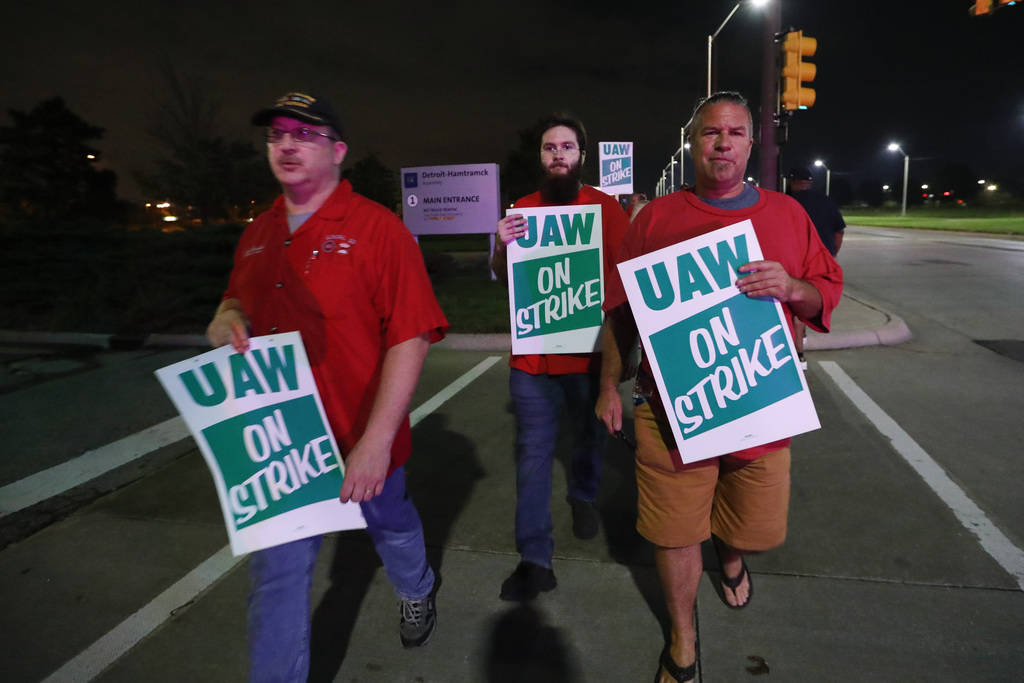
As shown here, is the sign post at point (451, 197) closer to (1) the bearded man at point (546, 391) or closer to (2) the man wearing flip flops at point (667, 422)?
(1) the bearded man at point (546, 391)

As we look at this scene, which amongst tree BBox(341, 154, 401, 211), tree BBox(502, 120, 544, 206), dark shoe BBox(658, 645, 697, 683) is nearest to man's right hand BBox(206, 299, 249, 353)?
dark shoe BBox(658, 645, 697, 683)

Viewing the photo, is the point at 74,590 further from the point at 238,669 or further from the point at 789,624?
the point at 789,624

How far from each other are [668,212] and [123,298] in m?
11.8

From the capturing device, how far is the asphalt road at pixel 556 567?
2598 mm

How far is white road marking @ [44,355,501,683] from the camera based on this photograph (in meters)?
2.62

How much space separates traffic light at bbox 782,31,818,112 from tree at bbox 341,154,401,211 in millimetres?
58020

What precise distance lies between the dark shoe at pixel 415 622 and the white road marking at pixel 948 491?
2.63 metres

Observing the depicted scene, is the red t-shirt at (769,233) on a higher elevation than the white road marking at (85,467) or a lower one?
higher

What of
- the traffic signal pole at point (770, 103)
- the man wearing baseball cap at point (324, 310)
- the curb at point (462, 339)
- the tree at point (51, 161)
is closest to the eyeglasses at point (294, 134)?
the man wearing baseball cap at point (324, 310)

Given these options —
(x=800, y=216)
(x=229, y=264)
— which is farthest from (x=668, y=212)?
(x=229, y=264)

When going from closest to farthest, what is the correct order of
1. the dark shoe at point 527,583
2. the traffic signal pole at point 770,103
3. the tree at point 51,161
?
the dark shoe at point 527,583 < the traffic signal pole at point 770,103 < the tree at point 51,161

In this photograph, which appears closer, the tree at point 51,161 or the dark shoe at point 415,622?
the dark shoe at point 415,622

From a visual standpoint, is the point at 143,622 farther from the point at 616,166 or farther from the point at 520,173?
the point at 520,173

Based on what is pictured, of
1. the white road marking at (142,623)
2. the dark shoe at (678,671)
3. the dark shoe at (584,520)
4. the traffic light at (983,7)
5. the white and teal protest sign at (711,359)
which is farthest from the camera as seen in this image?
the traffic light at (983,7)
